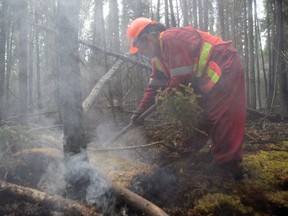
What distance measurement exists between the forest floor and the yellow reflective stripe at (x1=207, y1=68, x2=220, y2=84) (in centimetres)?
105

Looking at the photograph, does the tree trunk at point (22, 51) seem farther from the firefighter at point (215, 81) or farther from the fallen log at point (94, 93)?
the firefighter at point (215, 81)

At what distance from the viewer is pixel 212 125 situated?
3627mm

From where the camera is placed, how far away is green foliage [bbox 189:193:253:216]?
110 inches

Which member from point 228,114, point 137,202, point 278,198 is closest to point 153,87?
point 228,114

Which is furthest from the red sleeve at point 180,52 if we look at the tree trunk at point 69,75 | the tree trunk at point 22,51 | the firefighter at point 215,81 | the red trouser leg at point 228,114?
the tree trunk at point 22,51

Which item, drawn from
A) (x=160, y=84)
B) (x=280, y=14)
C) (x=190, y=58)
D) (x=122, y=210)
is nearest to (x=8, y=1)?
(x=160, y=84)

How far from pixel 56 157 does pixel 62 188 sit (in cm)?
45

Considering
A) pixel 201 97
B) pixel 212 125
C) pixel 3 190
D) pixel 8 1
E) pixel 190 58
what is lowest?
pixel 3 190

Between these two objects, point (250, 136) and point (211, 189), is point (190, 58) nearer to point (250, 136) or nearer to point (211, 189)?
point (211, 189)

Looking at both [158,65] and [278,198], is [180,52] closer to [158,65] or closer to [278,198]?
[158,65]

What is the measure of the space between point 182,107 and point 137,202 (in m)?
1.19

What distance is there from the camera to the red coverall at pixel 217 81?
3428mm

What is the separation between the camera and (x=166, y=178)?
131 inches

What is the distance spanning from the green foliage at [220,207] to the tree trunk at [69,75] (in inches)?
51.8
